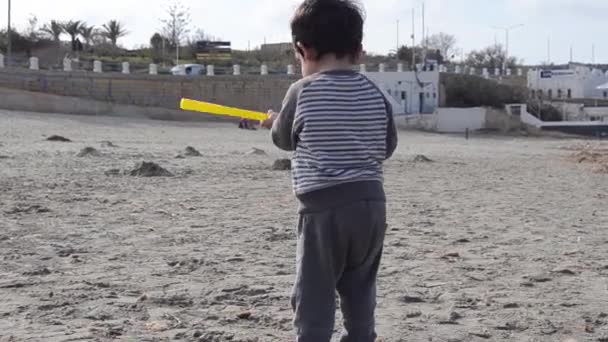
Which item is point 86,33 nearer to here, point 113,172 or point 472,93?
point 472,93

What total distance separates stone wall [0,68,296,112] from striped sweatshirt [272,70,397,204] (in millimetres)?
39863

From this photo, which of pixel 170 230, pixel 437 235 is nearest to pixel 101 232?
pixel 170 230

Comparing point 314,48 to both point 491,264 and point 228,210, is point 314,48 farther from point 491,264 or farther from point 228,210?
point 228,210

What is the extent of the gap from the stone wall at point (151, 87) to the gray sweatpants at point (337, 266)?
39.9m

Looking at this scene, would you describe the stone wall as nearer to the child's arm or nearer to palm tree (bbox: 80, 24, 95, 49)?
palm tree (bbox: 80, 24, 95, 49)

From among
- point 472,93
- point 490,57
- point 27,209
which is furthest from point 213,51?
point 27,209

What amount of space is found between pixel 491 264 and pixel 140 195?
520cm

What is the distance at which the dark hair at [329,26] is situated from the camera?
3.25 meters

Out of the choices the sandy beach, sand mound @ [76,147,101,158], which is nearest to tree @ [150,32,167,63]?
sand mound @ [76,147,101,158]

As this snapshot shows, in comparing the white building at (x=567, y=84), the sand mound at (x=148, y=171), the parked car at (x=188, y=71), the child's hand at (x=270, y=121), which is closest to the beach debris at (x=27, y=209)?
the sand mound at (x=148, y=171)

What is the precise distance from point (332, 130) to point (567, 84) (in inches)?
3276

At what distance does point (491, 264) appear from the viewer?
643cm

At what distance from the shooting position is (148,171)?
13289 mm

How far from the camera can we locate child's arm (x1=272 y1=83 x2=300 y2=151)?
334cm
